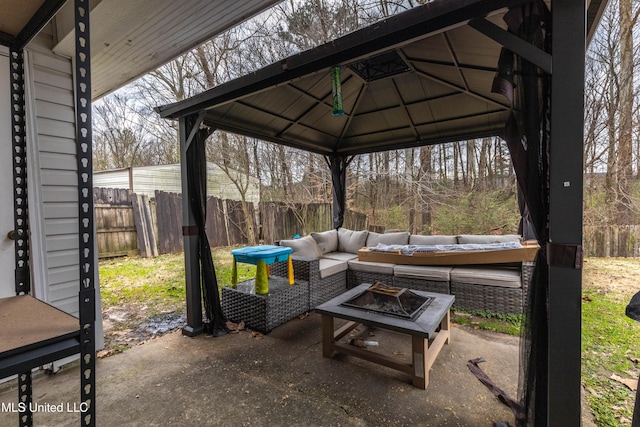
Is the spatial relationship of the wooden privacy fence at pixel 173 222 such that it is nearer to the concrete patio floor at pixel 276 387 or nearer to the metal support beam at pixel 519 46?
the concrete patio floor at pixel 276 387

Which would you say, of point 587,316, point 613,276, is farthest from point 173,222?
point 613,276

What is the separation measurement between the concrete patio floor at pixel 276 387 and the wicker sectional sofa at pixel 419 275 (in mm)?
581

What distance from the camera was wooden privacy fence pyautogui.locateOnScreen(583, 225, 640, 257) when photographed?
4.84 m

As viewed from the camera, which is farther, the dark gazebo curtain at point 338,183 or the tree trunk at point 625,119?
the dark gazebo curtain at point 338,183

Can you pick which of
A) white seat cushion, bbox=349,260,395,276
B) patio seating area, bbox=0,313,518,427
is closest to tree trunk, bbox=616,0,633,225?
patio seating area, bbox=0,313,518,427

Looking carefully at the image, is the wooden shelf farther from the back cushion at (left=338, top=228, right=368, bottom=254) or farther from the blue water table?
the back cushion at (left=338, top=228, right=368, bottom=254)

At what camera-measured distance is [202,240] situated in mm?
3137

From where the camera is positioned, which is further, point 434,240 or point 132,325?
point 434,240

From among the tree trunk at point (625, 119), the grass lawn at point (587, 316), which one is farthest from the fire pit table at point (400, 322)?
the tree trunk at point (625, 119)

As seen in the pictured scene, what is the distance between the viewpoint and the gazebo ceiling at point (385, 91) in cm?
176

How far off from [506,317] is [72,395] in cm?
414

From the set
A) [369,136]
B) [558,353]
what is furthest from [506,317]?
[369,136]

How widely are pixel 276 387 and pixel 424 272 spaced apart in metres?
2.32

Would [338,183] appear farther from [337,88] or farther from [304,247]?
[337,88]
